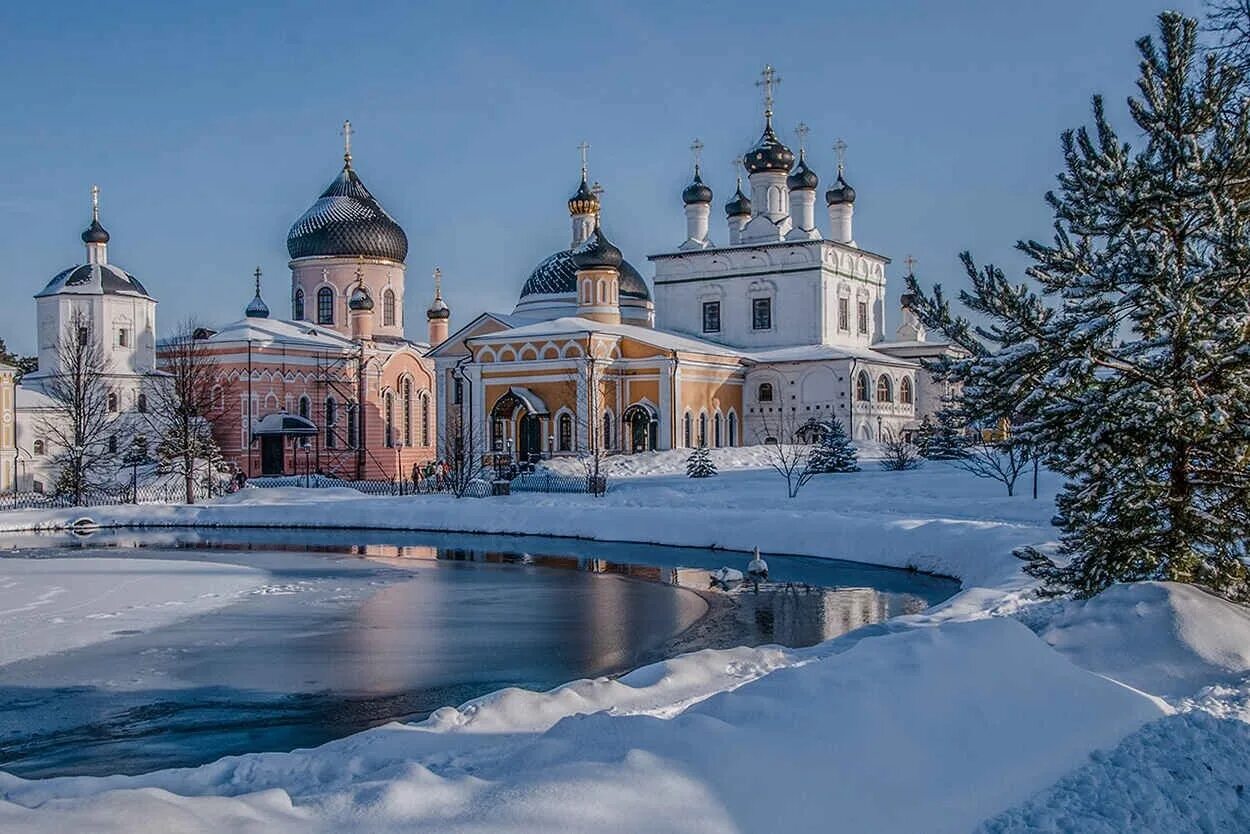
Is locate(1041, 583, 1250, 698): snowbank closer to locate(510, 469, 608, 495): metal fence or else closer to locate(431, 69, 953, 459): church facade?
locate(510, 469, 608, 495): metal fence

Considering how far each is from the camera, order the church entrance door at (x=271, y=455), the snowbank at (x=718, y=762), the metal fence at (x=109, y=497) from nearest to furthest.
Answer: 1. the snowbank at (x=718, y=762)
2. the metal fence at (x=109, y=497)
3. the church entrance door at (x=271, y=455)

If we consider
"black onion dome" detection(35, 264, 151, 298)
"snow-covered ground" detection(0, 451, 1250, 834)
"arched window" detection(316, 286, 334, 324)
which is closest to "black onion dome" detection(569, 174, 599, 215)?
"arched window" detection(316, 286, 334, 324)

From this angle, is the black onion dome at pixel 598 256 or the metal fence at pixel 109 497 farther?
the black onion dome at pixel 598 256

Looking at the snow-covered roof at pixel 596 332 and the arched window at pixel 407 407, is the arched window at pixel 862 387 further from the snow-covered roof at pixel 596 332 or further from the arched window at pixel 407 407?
the arched window at pixel 407 407

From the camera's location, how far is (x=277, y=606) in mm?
12672

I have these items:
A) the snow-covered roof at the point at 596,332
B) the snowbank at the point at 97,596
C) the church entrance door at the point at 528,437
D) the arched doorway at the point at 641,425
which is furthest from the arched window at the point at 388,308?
the snowbank at the point at 97,596

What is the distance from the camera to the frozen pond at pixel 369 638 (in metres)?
7.41

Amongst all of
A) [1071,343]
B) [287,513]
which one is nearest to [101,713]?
[1071,343]

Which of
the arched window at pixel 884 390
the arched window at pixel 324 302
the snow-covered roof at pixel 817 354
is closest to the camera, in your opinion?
the snow-covered roof at pixel 817 354

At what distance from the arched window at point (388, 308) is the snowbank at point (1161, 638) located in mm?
37535

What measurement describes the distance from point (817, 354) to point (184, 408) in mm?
17039

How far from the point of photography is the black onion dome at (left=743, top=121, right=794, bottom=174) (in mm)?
38188

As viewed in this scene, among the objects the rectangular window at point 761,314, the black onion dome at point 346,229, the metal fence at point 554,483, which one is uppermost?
the black onion dome at point 346,229

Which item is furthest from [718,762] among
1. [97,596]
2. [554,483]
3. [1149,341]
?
[554,483]
